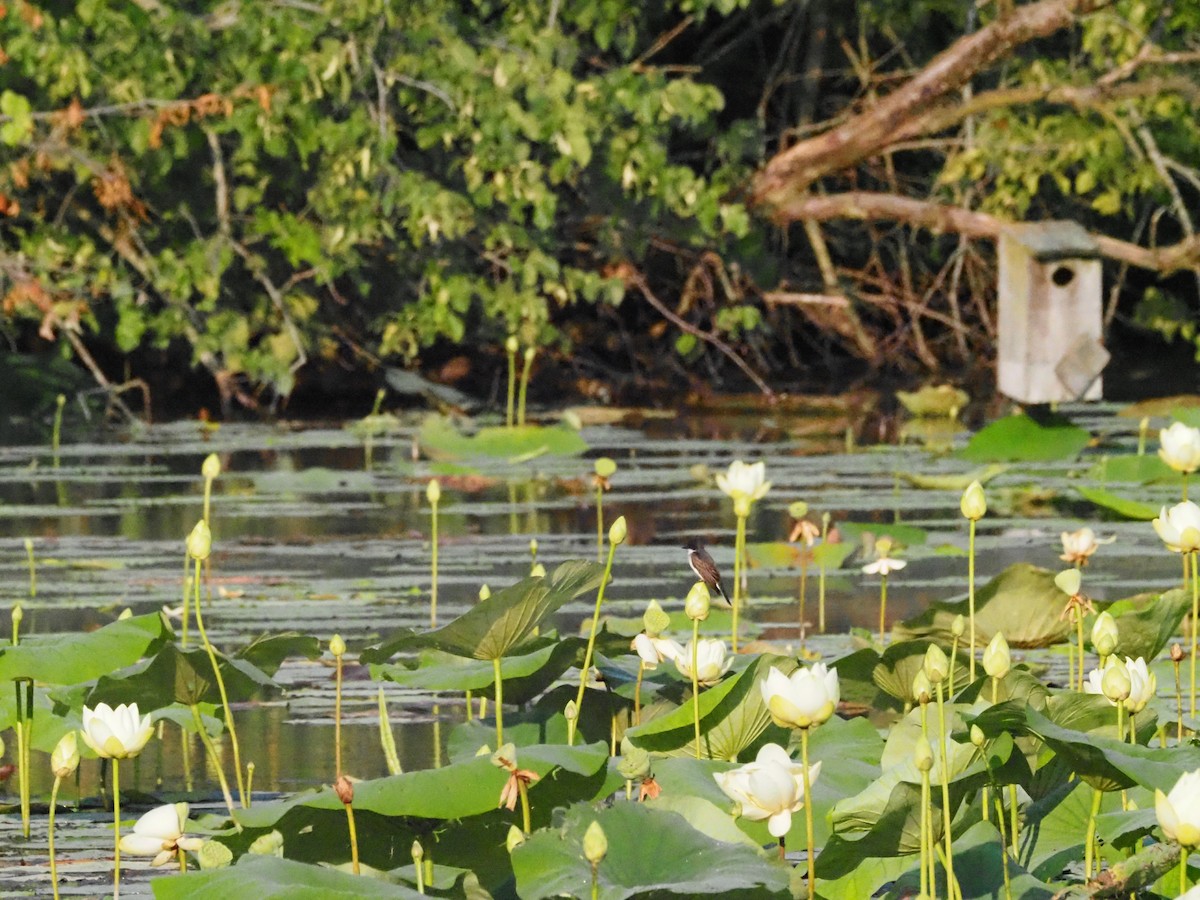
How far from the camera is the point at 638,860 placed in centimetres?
174

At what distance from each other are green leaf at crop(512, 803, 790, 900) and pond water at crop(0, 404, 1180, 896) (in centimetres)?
66

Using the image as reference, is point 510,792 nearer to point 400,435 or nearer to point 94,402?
point 400,435

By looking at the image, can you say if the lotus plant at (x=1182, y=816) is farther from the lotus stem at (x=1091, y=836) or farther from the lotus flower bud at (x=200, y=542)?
the lotus flower bud at (x=200, y=542)

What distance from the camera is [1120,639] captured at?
278 cm

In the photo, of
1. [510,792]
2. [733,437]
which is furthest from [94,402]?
[510,792]

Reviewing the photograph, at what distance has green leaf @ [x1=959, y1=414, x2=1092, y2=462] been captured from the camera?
7.26 metres

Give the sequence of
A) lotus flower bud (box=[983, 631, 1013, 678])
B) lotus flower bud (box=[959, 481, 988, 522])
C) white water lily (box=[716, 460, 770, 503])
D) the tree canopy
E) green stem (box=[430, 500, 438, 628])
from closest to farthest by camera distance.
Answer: lotus flower bud (box=[983, 631, 1013, 678]), lotus flower bud (box=[959, 481, 988, 522]), white water lily (box=[716, 460, 770, 503]), green stem (box=[430, 500, 438, 628]), the tree canopy

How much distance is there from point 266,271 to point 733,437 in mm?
2603

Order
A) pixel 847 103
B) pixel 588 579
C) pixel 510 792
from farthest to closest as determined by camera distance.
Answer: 1. pixel 847 103
2. pixel 588 579
3. pixel 510 792

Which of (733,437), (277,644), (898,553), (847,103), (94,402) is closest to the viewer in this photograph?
(277,644)

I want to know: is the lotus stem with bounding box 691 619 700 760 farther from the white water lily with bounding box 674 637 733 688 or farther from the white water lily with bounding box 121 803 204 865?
the white water lily with bounding box 121 803 204 865

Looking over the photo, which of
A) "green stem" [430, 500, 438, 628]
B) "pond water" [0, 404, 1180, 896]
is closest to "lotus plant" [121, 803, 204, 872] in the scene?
"pond water" [0, 404, 1180, 896]

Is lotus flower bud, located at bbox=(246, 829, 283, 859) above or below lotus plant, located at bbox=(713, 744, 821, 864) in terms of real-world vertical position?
below

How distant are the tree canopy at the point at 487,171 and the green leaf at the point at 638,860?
21.3 ft
